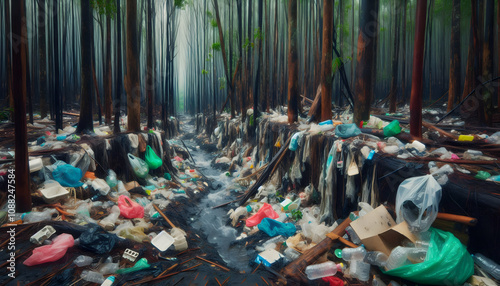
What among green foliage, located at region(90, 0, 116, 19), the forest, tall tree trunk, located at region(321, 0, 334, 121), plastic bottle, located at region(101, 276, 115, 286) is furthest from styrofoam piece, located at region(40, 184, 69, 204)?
green foliage, located at region(90, 0, 116, 19)

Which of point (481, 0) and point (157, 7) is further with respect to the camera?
point (157, 7)

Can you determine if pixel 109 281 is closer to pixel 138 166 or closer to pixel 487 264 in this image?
pixel 487 264

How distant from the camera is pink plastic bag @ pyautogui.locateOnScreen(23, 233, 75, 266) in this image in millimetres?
2623

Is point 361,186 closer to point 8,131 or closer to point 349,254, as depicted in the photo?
point 349,254

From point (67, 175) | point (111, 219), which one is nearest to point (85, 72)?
point (67, 175)

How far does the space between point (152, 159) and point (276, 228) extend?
3584mm

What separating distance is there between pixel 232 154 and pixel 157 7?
27.1 ft

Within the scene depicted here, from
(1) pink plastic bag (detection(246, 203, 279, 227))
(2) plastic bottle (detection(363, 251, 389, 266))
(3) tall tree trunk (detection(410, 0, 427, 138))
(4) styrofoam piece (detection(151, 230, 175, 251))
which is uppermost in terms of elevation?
(3) tall tree trunk (detection(410, 0, 427, 138))

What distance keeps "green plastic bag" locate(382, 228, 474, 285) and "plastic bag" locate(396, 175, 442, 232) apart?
0.73 ft

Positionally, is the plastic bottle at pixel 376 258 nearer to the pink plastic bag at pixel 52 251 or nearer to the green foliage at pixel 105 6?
the pink plastic bag at pixel 52 251

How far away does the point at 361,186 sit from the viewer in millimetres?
3660

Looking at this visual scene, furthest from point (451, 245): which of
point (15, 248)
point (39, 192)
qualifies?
point (39, 192)

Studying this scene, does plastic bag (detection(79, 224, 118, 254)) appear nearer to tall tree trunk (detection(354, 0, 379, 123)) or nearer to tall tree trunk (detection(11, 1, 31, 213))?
tall tree trunk (detection(11, 1, 31, 213))

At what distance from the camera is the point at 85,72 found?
6176 millimetres
